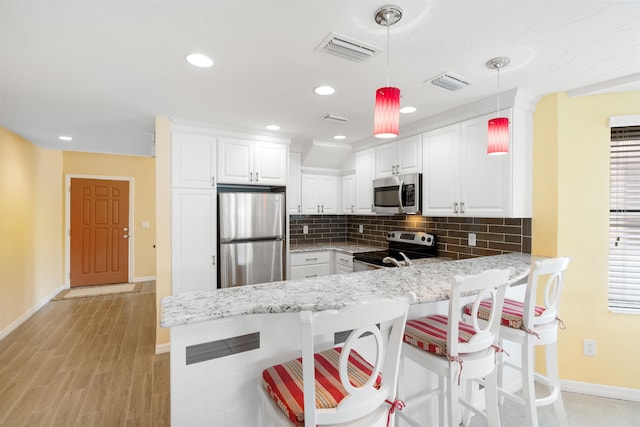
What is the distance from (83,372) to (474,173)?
3939 mm

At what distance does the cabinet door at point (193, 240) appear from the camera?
3148 millimetres

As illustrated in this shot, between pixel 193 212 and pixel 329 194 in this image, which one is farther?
pixel 329 194

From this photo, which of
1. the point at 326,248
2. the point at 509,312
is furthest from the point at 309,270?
the point at 509,312

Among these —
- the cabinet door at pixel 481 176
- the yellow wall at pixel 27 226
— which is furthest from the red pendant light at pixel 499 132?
the yellow wall at pixel 27 226

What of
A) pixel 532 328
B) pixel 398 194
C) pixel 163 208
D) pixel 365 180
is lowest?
pixel 532 328

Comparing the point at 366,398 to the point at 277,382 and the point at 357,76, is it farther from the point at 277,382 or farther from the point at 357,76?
the point at 357,76

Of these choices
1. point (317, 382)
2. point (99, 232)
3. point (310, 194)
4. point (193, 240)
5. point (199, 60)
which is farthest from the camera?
point (99, 232)

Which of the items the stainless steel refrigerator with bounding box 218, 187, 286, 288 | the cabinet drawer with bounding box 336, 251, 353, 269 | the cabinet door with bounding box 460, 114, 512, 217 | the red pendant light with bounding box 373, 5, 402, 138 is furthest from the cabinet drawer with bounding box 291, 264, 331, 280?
the red pendant light with bounding box 373, 5, 402, 138

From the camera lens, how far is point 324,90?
2.39 metres

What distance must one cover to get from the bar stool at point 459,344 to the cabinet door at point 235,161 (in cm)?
256

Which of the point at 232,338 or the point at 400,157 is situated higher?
the point at 400,157

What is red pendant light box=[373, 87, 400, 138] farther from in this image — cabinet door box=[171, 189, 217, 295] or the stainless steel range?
cabinet door box=[171, 189, 217, 295]

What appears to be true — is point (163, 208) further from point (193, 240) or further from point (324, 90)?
point (324, 90)

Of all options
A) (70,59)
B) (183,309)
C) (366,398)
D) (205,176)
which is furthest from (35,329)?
(366,398)
